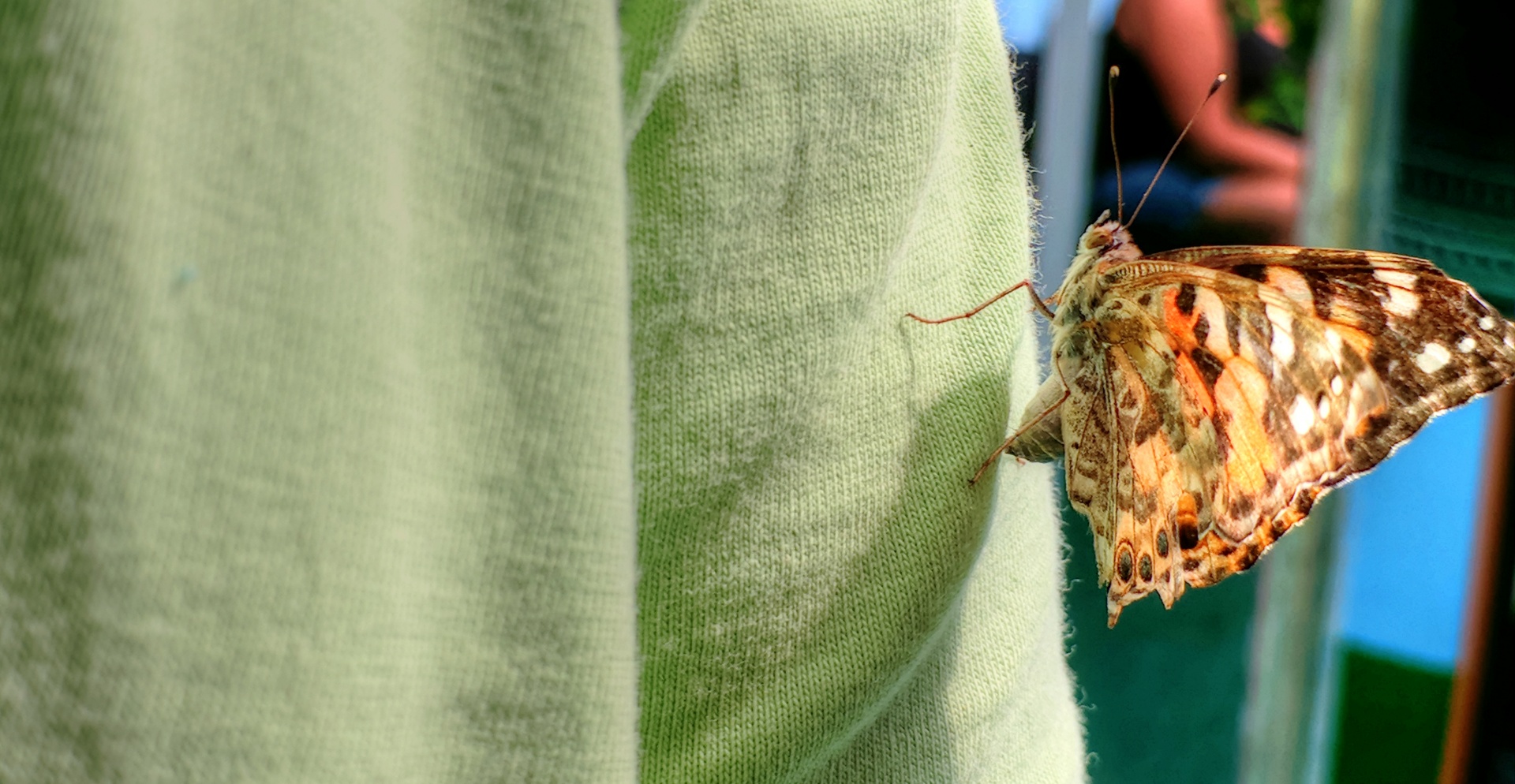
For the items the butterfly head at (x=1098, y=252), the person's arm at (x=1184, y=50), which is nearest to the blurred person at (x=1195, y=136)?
the person's arm at (x=1184, y=50)

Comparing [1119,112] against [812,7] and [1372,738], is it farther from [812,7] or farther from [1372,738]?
[812,7]

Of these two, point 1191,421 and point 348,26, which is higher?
point 348,26

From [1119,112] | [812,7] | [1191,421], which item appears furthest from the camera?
[1119,112]

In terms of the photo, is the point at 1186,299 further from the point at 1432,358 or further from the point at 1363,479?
the point at 1363,479

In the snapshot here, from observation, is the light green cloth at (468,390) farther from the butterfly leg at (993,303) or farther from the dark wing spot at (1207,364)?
the dark wing spot at (1207,364)

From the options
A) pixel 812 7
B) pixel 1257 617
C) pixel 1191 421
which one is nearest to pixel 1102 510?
pixel 1191 421

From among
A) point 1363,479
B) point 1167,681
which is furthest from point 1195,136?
point 1167,681

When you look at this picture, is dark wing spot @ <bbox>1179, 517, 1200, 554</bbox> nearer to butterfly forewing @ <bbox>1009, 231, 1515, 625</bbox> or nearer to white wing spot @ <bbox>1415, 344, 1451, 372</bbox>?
butterfly forewing @ <bbox>1009, 231, 1515, 625</bbox>
